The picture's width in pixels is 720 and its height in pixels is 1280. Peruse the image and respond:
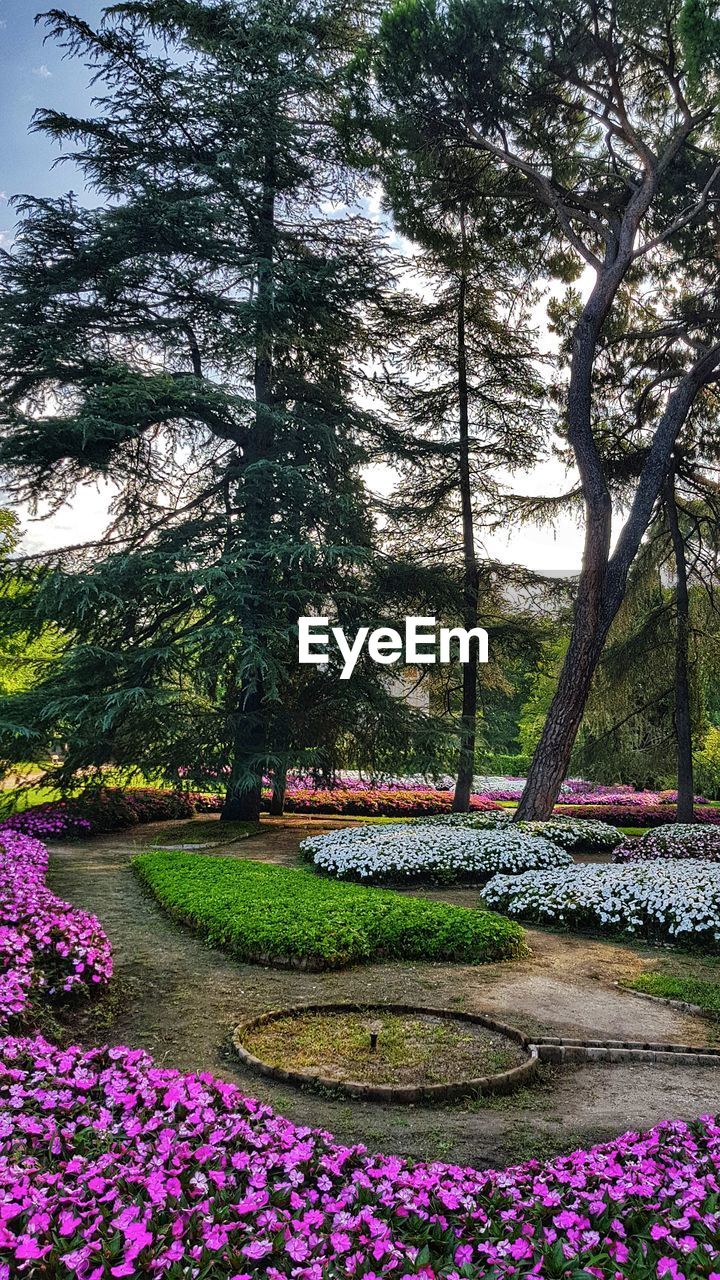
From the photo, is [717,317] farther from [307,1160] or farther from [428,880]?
[307,1160]

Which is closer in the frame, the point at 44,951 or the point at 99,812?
the point at 44,951

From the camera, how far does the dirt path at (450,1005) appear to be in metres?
3.67

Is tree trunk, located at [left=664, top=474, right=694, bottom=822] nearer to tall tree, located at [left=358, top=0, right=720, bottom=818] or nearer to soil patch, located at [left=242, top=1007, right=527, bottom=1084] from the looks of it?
tall tree, located at [left=358, top=0, right=720, bottom=818]

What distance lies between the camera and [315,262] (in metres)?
13.6

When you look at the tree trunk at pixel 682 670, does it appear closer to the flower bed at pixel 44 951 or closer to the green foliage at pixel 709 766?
the green foliage at pixel 709 766

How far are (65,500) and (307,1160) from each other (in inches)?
452

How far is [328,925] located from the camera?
641 centimetres

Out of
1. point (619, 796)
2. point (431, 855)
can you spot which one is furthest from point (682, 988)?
point (619, 796)

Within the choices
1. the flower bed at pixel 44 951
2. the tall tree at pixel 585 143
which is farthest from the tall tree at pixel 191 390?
the flower bed at pixel 44 951

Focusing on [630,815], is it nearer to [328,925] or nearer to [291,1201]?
[328,925]

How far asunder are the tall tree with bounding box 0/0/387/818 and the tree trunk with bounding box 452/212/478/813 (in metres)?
2.54

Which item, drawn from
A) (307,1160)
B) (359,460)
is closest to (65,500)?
(359,460)

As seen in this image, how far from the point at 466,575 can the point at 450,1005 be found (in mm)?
10757

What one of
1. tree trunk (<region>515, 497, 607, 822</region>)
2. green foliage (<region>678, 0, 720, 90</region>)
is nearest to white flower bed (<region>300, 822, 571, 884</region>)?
tree trunk (<region>515, 497, 607, 822</region>)
